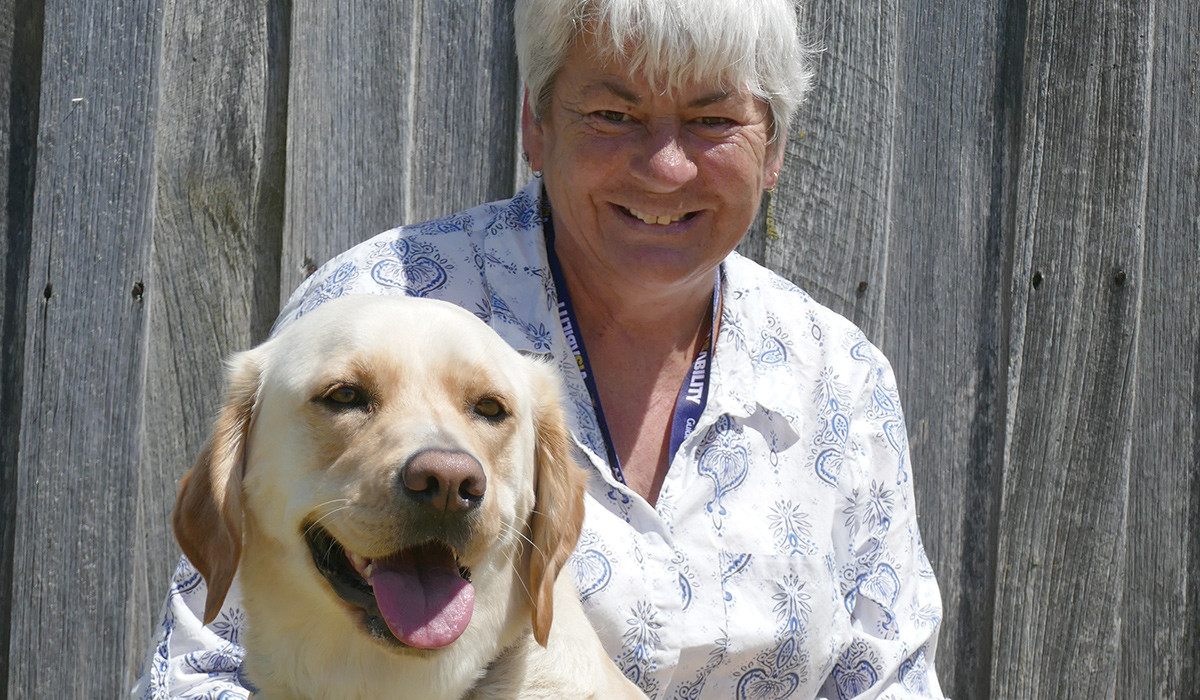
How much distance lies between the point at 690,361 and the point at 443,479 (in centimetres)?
115

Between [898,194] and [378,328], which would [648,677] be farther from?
[898,194]

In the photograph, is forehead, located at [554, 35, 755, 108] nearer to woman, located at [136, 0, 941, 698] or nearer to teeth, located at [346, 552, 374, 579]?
woman, located at [136, 0, 941, 698]

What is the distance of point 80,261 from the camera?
2527mm

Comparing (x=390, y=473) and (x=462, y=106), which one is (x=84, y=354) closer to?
(x=462, y=106)

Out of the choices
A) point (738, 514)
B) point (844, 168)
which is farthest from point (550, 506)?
point (844, 168)

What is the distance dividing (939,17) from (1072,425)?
116 cm

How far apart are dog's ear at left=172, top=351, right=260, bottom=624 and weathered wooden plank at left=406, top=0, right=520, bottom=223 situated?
1006mm

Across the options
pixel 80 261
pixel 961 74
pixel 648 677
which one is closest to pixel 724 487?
pixel 648 677

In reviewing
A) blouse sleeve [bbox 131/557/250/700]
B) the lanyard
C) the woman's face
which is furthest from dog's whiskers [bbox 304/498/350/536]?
the woman's face

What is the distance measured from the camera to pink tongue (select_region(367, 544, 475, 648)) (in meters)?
1.61

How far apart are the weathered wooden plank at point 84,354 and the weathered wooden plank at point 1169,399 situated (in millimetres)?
2621

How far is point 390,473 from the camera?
161 cm

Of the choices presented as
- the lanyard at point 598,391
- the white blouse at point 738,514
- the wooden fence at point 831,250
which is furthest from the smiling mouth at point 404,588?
the wooden fence at point 831,250

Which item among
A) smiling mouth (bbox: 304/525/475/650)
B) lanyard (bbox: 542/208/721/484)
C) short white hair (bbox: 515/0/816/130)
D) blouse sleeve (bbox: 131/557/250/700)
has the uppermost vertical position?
short white hair (bbox: 515/0/816/130)
